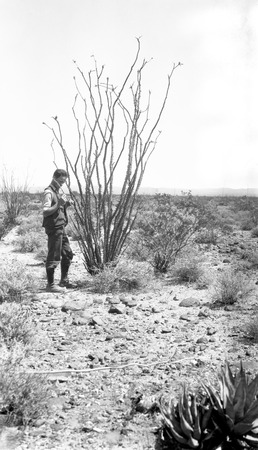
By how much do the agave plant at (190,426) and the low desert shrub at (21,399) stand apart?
0.94 m

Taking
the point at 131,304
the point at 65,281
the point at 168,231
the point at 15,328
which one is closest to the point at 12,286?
the point at 65,281

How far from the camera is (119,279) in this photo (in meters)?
7.64

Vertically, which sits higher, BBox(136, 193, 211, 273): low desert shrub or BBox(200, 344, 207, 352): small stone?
BBox(136, 193, 211, 273): low desert shrub

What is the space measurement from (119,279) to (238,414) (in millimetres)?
4785

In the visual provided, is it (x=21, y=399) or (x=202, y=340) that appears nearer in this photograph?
(x=21, y=399)

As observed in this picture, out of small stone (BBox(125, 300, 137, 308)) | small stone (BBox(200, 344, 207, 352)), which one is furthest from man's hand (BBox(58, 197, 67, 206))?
small stone (BBox(200, 344, 207, 352))

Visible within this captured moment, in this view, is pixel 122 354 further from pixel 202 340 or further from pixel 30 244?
pixel 30 244

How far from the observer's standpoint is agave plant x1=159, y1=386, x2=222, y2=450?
280 centimetres

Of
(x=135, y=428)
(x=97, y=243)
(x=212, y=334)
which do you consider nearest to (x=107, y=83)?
(x=97, y=243)

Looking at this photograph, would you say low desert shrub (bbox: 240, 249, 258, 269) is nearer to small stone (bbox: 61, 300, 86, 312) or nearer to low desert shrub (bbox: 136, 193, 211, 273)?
low desert shrub (bbox: 136, 193, 211, 273)

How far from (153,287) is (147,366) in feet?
10.8

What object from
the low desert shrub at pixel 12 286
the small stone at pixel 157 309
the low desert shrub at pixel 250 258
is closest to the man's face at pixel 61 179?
the low desert shrub at pixel 12 286

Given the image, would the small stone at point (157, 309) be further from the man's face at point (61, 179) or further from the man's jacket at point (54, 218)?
the man's face at point (61, 179)

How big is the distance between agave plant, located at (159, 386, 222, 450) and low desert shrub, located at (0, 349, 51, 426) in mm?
936
